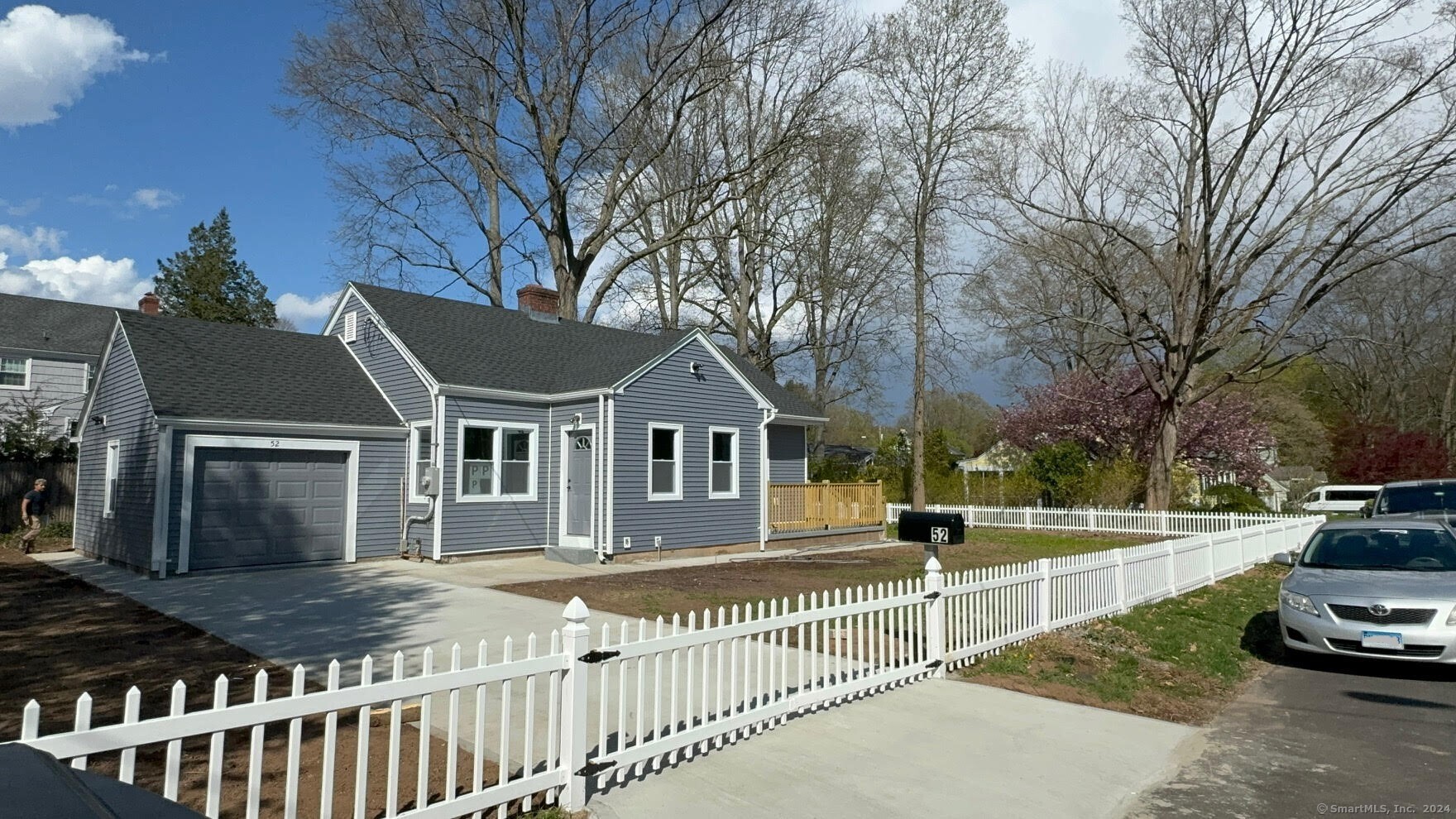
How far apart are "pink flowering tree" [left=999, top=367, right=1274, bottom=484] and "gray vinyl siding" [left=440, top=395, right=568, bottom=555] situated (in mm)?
23689

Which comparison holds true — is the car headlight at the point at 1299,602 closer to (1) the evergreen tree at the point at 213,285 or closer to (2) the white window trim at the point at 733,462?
(2) the white window trim at the point at 733,462

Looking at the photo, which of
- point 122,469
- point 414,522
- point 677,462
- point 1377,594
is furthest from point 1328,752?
point 122,469

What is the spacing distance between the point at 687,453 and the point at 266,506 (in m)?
7.81

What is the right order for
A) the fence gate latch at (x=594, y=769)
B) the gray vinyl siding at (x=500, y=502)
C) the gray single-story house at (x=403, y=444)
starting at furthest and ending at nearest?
the gray vinyl siding at (x=500, y=502) < the gray single-story house at (x=403, y=444) < the fence gate latch at (x=594, y=769)

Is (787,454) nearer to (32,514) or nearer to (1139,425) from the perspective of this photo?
(32,514)

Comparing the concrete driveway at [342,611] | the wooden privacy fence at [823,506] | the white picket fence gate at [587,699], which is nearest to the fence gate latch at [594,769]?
the white picket fence gate at [587,699]

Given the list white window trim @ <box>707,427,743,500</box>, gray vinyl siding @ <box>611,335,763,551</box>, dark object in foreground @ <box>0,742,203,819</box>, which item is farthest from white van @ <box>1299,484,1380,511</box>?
dark object in foreground @ <box>0,742,203,819</box>

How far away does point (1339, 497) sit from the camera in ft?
124

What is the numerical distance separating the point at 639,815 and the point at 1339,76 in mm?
25695

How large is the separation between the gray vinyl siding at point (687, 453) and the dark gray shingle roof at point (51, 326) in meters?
22.4

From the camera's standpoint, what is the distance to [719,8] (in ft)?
77.3

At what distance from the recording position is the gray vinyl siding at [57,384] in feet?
96.3

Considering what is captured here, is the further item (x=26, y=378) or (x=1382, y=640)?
(x=26, y=378)

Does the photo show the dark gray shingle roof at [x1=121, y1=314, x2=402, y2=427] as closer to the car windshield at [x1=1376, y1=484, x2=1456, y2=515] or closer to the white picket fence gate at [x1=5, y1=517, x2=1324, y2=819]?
the white picket fence gate at [x1=5, y1=517, x2=1324, y2=819]
